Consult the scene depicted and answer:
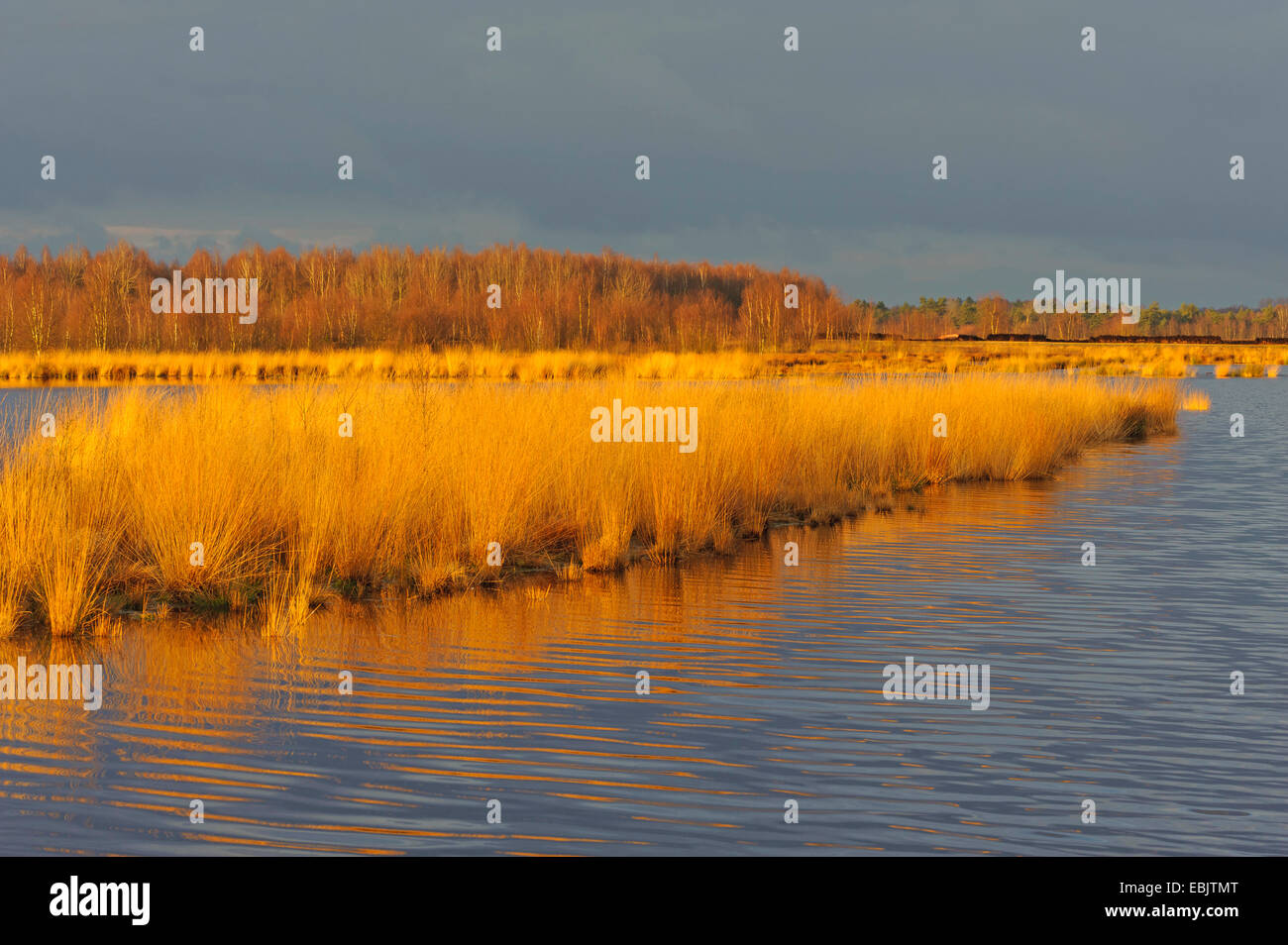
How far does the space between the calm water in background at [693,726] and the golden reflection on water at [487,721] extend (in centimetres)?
2

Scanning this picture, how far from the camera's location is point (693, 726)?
591 cm

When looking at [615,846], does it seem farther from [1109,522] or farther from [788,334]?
[788,334]

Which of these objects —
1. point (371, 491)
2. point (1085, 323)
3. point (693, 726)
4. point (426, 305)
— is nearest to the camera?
point (693, 726)

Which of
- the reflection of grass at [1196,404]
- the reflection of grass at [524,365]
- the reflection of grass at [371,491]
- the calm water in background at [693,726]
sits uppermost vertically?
the reflection of grass at [524,365]

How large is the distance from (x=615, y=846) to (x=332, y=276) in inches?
2875

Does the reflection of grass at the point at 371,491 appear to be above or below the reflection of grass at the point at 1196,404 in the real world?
below

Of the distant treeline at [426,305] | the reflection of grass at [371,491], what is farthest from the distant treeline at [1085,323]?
the reflection of grass at [371,491]

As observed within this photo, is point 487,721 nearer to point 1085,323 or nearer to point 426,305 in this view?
point 426,305

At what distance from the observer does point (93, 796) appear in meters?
4.94

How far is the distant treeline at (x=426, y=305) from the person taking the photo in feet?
161

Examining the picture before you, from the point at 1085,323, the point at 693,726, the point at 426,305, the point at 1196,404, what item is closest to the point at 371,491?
the point at 693,726

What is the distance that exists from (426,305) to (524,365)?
27.3m

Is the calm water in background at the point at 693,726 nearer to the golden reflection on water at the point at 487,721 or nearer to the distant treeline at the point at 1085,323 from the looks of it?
the golden reflection on water at the point at 487,721
